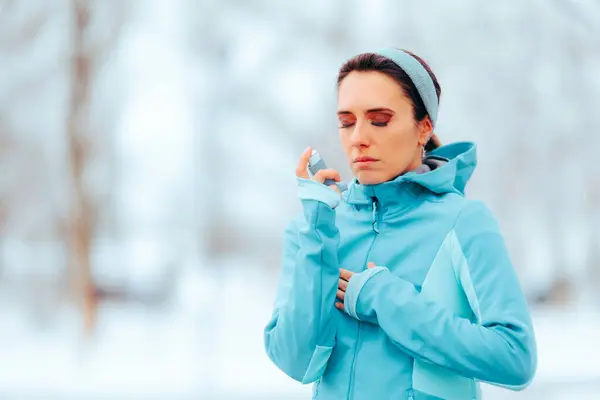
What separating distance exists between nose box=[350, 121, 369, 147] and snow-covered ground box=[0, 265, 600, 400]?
6.07 feet

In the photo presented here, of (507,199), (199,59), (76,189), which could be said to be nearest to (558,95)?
(507,199)

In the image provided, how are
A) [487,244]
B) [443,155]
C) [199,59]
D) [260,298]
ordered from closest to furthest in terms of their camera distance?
[487,244], [443,155], [199,59], [260,298]

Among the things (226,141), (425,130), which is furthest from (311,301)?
(226,141)

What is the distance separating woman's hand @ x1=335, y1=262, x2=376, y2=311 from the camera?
2.54 feet

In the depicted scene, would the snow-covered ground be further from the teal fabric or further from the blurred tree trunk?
the teal fabric

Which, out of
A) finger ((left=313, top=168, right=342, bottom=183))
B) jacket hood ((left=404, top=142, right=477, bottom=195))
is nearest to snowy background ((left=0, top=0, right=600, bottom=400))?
jacket hood ((left=404, top=142, right=477, bottom=195))

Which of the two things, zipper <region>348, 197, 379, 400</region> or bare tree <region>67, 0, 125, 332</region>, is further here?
bare tree <region>67, 0, 125, 332</region>

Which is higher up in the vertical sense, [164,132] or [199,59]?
[199,59]

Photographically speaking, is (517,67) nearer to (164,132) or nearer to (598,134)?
(598,134)

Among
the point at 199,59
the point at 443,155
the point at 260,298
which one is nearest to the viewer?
the point at 443,155

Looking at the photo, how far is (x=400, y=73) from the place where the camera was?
80 cm

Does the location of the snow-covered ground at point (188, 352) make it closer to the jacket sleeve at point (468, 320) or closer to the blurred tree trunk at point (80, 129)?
the blurred tree trunk at point (80, 129)

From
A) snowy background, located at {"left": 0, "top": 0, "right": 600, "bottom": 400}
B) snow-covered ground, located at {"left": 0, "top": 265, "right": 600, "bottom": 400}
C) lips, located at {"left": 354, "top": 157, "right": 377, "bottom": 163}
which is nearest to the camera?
lips, located at {"left": 354, "top": 157, "right": 377, "bottom": 163}

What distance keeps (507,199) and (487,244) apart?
2283 mm
